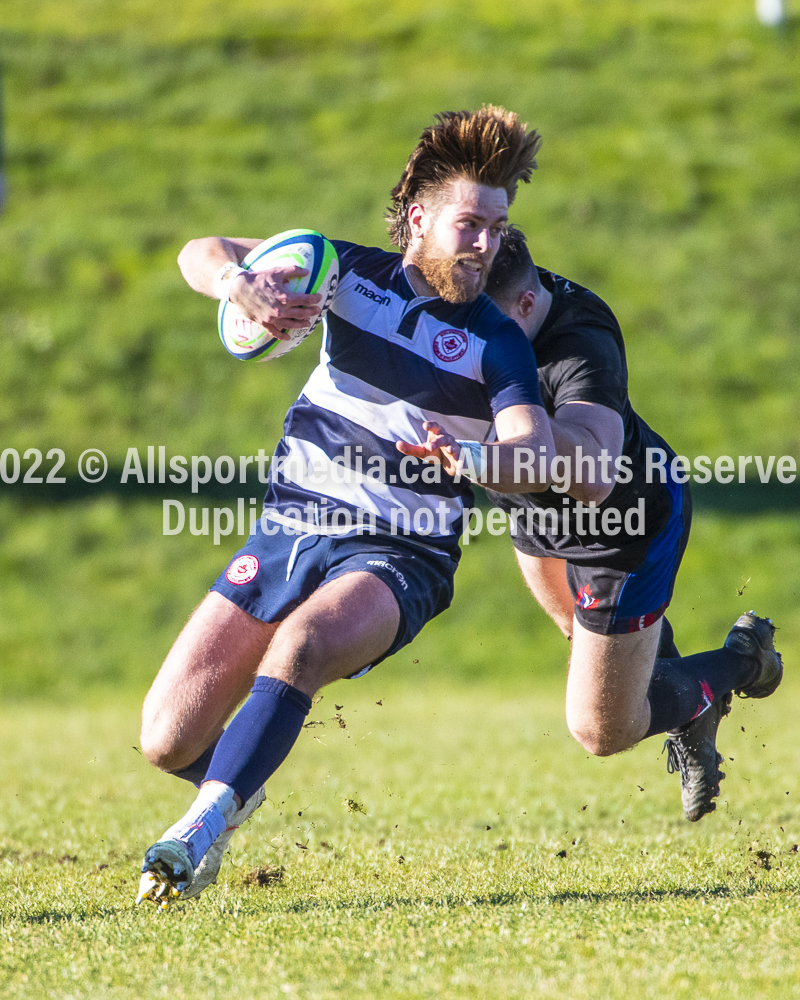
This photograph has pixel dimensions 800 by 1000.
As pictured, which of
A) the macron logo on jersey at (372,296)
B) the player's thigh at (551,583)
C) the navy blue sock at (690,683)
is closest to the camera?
the macron logo on jersey at (372,296)

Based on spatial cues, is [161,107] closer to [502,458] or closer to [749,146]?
[749,146]

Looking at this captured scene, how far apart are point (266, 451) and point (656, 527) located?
10.8 m

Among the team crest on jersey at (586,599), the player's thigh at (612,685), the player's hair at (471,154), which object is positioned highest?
the player's hair at (471,154)

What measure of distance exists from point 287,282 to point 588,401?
117 cm

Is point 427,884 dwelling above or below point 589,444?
below

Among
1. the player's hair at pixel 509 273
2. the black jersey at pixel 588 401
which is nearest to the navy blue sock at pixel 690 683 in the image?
the black jersey at pixel 588 401

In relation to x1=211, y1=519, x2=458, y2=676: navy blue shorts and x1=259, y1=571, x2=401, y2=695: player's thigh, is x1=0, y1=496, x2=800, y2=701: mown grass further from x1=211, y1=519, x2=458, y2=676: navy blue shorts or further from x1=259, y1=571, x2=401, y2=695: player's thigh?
x1=259, y1=571, x2=401, y2=695: player's thigh

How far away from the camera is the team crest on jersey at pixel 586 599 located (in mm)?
4910

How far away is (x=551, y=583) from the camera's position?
5395 millimetres

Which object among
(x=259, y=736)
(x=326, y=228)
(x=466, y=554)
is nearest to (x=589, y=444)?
(x=259, y=736)

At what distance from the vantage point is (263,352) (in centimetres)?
423

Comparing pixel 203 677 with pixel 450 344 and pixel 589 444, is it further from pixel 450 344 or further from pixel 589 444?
pixel 589 444

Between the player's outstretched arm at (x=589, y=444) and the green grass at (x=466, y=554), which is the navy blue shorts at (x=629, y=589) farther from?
the green grass at (x=466, y=554)

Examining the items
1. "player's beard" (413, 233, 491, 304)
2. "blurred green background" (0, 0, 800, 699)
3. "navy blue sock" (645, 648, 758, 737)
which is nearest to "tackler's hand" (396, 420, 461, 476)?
"player's beard" (413, 233, 491, 304)
